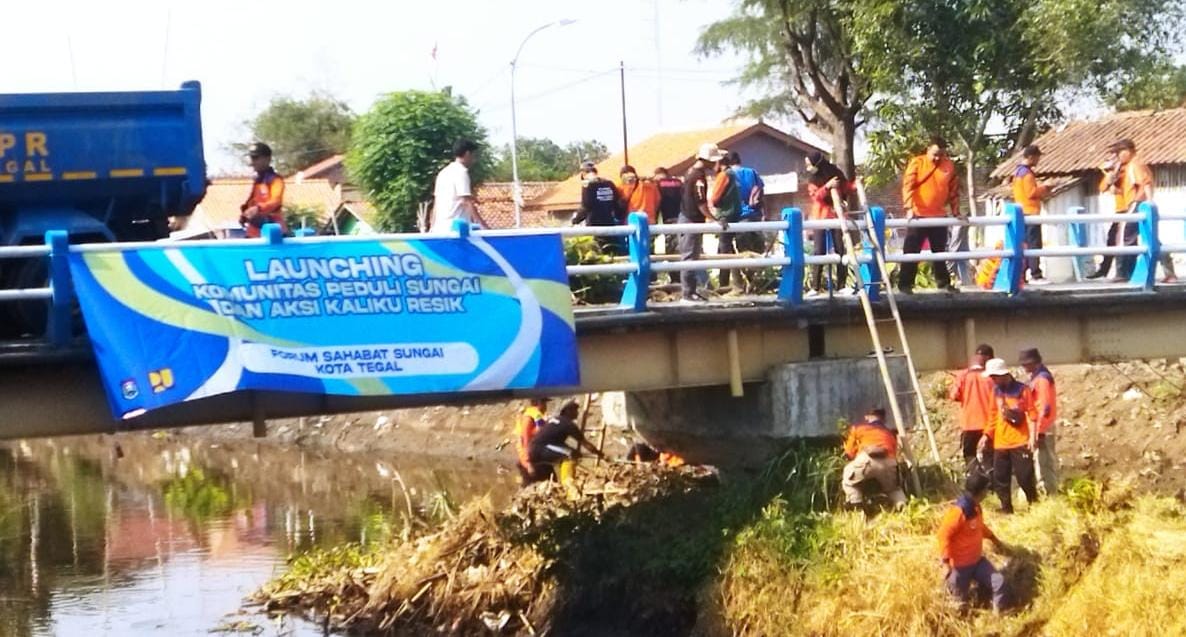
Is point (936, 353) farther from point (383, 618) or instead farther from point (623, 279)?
point (383, 618)

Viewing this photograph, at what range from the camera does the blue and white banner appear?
11.9 meters

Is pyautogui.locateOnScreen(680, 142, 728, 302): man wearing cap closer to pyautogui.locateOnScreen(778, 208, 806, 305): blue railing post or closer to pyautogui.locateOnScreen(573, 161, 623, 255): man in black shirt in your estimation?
pyautogui.locateOnScreen(778, 208, 806, 305): blue railing post

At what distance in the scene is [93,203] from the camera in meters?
13.0

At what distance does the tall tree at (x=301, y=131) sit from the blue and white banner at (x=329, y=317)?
75236 millimetres

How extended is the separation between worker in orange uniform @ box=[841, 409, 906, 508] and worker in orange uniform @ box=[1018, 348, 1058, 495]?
4.05ft

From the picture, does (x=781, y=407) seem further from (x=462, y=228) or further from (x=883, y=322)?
(x=462, y=228)

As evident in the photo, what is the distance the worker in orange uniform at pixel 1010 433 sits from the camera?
13.6 metres

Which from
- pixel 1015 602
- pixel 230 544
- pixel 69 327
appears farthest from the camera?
pixel 230 544

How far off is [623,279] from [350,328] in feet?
13.6

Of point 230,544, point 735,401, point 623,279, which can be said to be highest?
point 623,279

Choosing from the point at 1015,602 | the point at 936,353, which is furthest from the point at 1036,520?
the point at 936,353

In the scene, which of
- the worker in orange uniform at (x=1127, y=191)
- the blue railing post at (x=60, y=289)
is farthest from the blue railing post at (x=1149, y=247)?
the blue railing post at (x=60, y=289)

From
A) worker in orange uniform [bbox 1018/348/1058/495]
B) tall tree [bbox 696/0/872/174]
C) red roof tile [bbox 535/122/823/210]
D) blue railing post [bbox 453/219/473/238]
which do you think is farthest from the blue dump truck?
red roof tile [bbox 535/122/823/210]

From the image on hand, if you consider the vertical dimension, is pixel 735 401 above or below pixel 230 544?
above
